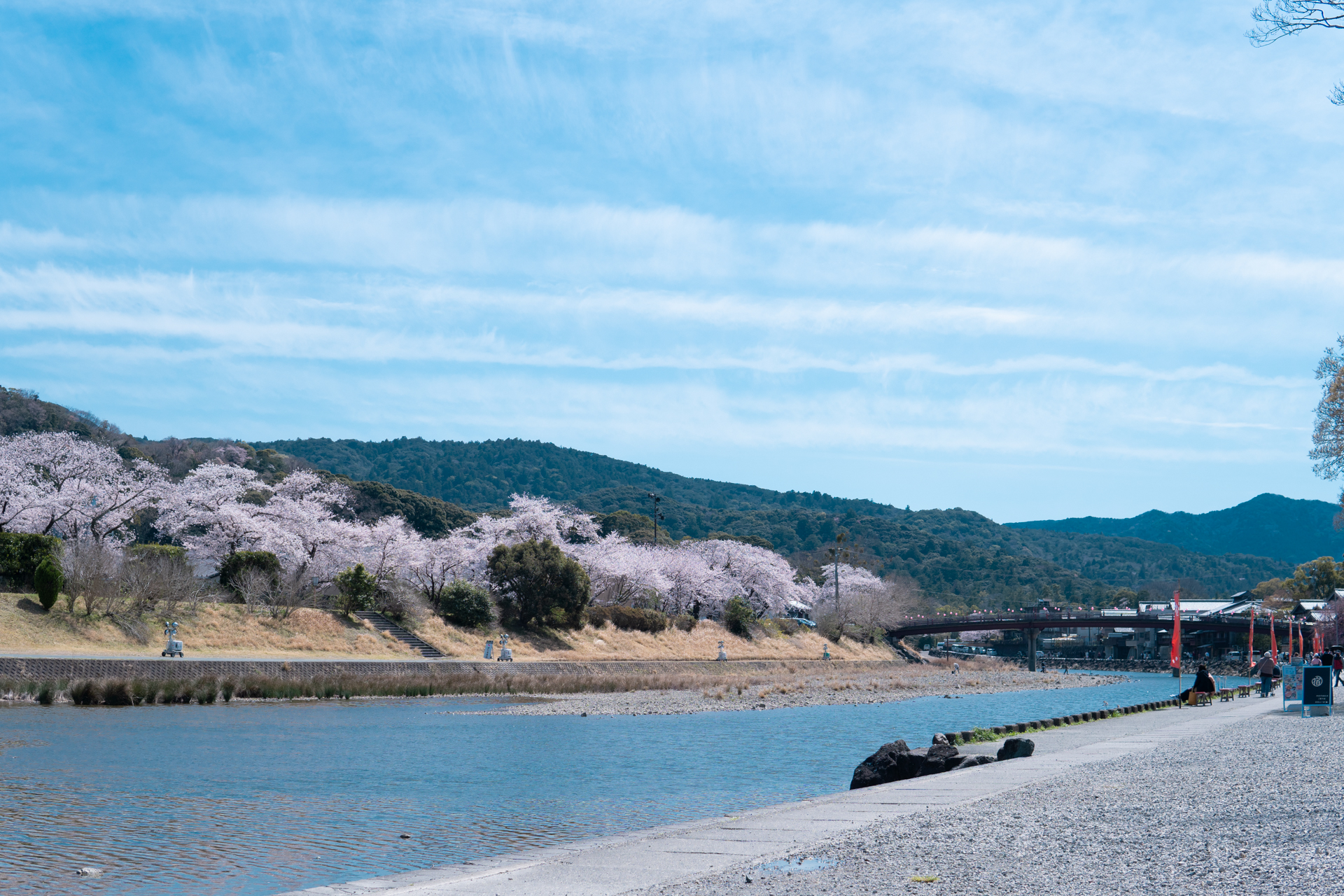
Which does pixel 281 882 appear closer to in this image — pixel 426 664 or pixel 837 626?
pixel 426 664

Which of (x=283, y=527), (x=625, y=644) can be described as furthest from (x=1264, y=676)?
(x=283, y=527)

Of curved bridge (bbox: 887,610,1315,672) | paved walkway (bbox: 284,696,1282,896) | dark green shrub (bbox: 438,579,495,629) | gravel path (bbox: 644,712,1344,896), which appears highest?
gravel path (bbox: 644,712,1344,896)

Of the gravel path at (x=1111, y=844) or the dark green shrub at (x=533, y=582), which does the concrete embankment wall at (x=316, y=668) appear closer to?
the dark green shrub at (x=533, y=582)

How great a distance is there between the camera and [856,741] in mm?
24297

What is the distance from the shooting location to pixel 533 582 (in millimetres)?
54938

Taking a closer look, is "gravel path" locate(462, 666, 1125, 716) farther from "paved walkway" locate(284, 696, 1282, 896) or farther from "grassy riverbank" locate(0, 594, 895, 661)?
"paved walkway" locate(284, 696, 1282, 896)

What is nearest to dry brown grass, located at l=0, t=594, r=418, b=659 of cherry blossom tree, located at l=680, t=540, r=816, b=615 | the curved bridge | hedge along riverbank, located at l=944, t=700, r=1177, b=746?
hedge along riverbank, located at l=944, t=700, r=1177, b=746

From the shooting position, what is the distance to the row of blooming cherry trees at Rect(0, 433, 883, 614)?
1779 inches

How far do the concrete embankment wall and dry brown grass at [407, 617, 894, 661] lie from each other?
3331 mm

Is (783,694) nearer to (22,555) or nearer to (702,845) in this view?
(22,555)

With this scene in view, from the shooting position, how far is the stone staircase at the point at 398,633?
47062 millimetres

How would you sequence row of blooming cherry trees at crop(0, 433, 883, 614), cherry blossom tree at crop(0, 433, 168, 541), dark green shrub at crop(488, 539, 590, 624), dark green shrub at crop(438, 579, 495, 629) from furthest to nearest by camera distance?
1. dark green shrub at crop(488, 539, 590, 624)
2. dark green shrub at crop(438, 579, 495, 629)
3. row of blooming cherry trees at crop(0, 433, 883, 614)
4. cherry blossom tree at crop(0, 433, 168, 541)

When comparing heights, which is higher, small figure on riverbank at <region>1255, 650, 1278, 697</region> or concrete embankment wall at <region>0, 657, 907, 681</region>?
small figure on riverbank at <region>1255, 650, 1278, 697</region>

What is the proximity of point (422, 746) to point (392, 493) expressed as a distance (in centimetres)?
9434
